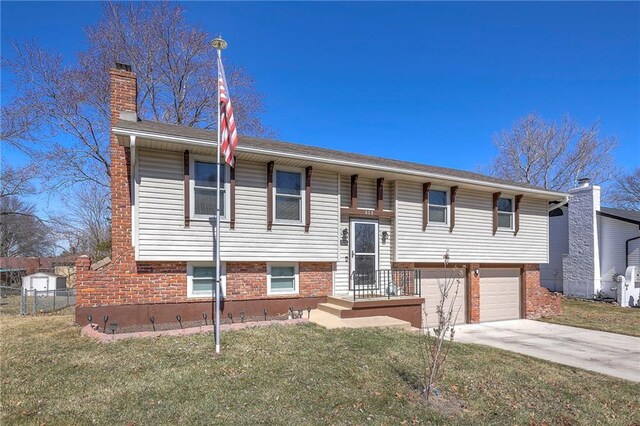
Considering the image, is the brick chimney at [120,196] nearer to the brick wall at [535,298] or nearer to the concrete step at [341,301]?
the concrete step at [341,301]

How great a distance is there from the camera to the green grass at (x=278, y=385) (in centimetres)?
378

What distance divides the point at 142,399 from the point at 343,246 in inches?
259

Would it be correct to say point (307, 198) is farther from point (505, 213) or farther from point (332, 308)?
point (505, 213)

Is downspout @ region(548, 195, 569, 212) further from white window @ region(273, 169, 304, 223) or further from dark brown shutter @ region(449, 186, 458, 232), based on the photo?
white window @ region(273, 169, 304, 223)

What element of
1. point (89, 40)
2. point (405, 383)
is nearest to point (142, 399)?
point (405, 383)

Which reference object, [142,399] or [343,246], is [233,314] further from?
[142,399]

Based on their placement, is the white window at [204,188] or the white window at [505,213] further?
the white window at [505,213]

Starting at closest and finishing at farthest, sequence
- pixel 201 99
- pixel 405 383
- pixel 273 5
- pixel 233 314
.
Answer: pixel 405 383 → pixel 233 314 → pixel 273 5 → pixel 201 99

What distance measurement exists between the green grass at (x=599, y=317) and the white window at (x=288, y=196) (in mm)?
9027

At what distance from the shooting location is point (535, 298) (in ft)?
43.3

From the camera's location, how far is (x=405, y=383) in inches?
187

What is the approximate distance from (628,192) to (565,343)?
3576 cm

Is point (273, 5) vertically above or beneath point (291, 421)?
above

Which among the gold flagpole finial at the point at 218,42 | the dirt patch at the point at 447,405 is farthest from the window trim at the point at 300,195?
the dirt patch at the point at 447,405
